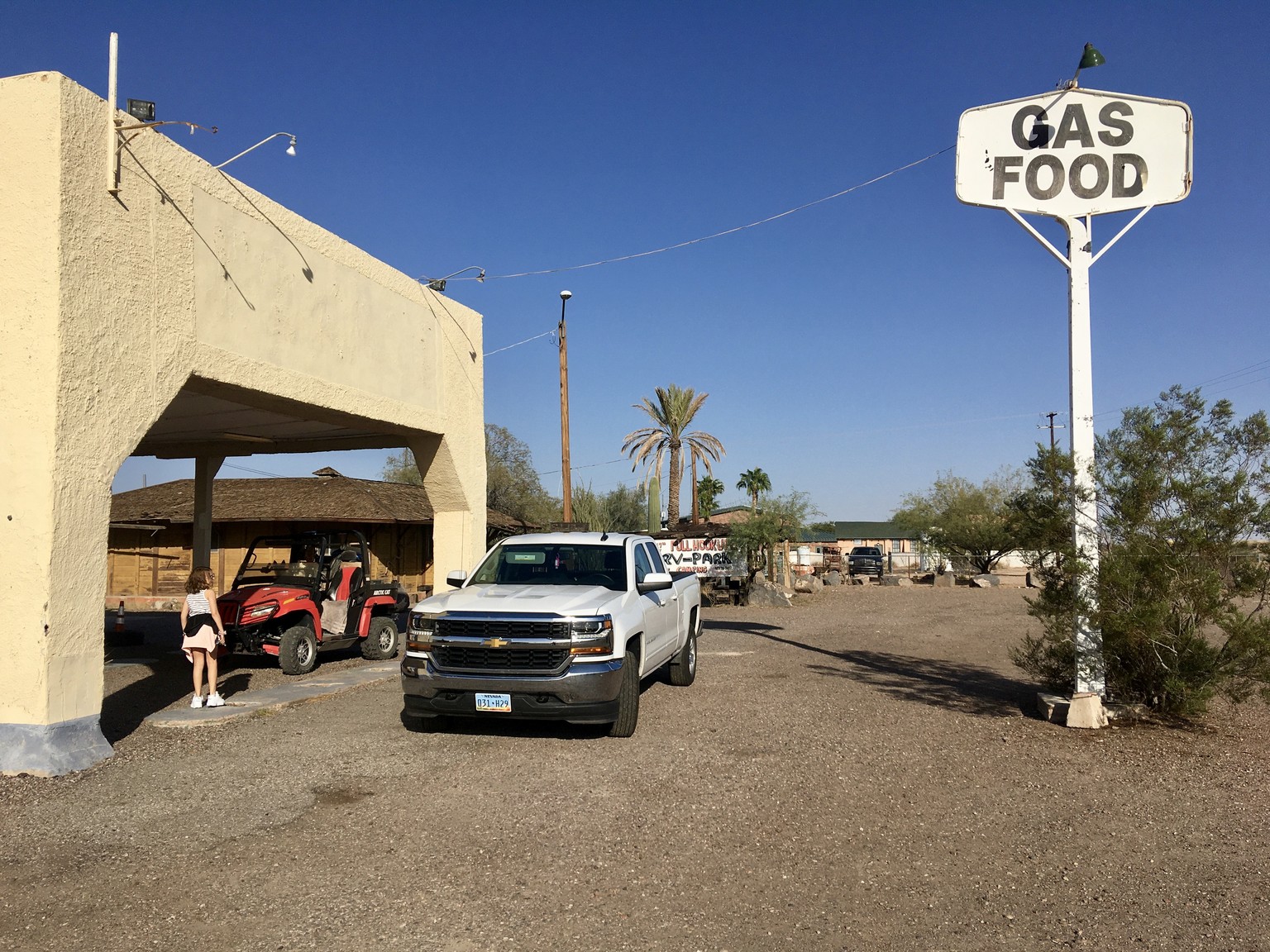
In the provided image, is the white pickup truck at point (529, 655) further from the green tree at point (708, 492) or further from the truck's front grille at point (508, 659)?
the green tree at point (708, 492)

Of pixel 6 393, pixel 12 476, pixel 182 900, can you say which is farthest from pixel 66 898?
pixel 6 393

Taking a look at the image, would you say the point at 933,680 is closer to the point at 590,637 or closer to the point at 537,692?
the point at 590,637

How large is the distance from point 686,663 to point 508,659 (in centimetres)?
440

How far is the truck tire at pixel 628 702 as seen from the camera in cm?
895

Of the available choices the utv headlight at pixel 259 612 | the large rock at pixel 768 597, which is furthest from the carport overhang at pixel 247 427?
the large rock at pixel 768 597

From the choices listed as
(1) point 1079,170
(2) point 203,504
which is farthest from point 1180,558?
(2) point 203,504

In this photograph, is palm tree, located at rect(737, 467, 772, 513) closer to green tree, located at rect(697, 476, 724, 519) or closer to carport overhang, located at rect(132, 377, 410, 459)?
green tree, located at rect(697, 476, 724, 519)

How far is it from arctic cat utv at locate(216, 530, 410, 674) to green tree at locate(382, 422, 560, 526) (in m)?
28.4

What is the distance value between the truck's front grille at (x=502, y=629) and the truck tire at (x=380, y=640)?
22.7 ft

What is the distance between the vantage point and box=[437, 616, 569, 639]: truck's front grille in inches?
340

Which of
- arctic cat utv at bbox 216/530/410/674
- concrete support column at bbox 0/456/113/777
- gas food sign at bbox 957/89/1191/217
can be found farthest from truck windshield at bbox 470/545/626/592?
gas food sign at bbox 957/89/1191/217

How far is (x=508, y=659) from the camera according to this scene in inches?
341

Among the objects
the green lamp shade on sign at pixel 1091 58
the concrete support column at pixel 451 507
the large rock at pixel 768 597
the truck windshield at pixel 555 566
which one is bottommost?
the large rock at pixel 768 597

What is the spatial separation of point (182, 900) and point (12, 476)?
453cm
